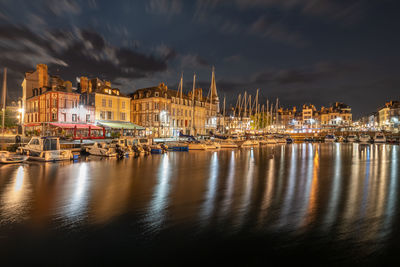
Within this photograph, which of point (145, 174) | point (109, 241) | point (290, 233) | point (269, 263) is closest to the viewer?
point (269, 263)

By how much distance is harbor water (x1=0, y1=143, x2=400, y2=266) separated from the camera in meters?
6.88

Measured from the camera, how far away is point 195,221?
30.7ft

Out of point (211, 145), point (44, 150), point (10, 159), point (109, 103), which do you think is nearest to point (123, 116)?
point (109, 103)

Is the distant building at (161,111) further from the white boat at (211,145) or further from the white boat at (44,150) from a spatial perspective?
the white boat at (44,150)

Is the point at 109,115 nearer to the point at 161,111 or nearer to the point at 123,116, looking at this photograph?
the point at 123,116

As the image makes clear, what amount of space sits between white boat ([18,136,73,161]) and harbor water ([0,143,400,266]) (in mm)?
7950

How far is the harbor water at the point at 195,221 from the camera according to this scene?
6.88 meters

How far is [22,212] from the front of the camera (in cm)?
1009

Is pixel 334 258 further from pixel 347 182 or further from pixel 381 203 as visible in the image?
pixel 347 182

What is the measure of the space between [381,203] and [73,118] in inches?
1783

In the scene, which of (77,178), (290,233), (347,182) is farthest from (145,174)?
(347,182)

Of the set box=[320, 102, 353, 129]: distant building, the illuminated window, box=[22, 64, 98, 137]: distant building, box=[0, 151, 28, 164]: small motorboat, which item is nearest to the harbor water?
box=[0, 151, 28, 164]: small motorboat

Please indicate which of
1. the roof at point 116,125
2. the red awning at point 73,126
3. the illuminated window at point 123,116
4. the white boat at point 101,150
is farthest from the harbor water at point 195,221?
the illuminated window at point 123,116

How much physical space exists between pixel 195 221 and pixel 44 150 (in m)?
21.6
